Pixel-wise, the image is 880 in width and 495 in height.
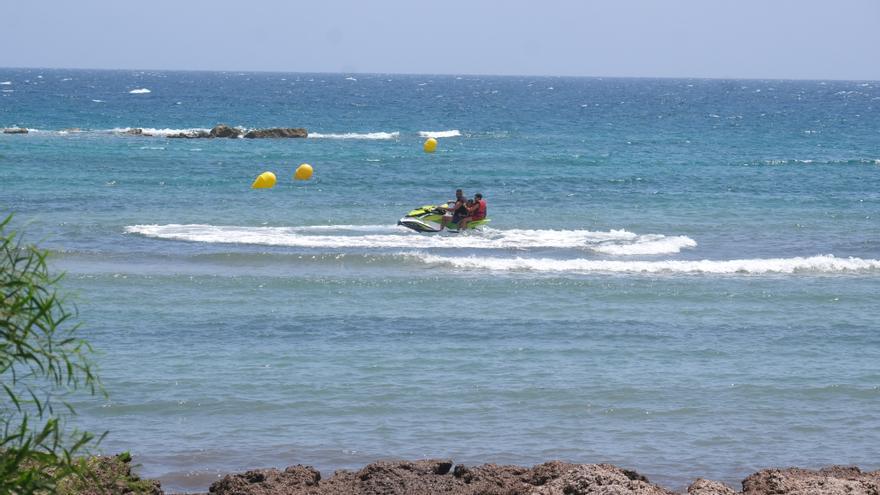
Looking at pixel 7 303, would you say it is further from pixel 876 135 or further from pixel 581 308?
pixel 876 135

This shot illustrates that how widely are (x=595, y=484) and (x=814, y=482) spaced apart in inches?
72.2

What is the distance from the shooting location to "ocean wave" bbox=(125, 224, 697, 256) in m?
24.5

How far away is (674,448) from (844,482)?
7.96 feet

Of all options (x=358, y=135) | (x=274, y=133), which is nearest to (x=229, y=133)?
(x=274, y=133)

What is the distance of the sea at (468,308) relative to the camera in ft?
38.1

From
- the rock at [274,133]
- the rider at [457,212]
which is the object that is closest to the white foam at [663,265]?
the rider at [457,212]

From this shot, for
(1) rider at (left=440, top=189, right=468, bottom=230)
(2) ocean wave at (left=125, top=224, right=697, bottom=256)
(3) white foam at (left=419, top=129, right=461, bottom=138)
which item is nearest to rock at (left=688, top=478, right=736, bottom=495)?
(2) ocean wave at (left=125, top=224, right=697, bottom=256)

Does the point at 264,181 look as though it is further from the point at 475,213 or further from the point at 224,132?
the point at 224,132

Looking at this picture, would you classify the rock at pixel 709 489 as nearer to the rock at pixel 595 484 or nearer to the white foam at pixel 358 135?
the rock at pixel 595 484

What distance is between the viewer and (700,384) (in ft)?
44.4

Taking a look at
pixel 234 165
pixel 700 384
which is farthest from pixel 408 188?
pixel 700 384

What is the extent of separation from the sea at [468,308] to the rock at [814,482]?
908mm

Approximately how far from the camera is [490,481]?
9.42 meters

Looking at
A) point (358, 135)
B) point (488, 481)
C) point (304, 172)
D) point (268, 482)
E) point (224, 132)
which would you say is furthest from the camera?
point (358, 135)
